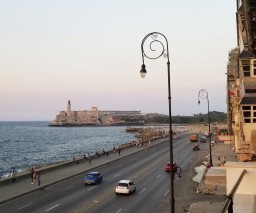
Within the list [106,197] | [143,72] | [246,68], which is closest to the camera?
[143,72]

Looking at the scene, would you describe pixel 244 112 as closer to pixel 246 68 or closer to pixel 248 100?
pixel 248 100

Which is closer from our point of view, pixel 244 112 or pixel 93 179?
pixel 244 112

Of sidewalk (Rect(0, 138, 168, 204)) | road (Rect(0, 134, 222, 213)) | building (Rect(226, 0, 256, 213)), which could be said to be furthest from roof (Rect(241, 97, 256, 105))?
sidewalk (Rect(0, 138, 168, 204))

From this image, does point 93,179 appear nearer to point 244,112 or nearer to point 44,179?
point 44,179

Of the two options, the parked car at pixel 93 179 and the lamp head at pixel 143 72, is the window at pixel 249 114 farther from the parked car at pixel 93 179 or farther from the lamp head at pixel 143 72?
the lamp head at pixel 143 72

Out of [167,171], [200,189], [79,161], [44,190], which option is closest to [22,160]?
[79,161]

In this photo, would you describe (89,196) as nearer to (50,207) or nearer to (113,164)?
(50,207)

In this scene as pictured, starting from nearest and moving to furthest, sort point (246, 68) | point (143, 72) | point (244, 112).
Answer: point (143, 72), point (246, 68), point (244, 112)

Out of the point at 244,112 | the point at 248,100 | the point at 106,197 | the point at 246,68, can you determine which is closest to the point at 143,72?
the point at 106,197

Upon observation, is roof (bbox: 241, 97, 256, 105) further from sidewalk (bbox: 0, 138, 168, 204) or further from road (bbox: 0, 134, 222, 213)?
sidewalk (bbox: 0, 138, 168, 204)

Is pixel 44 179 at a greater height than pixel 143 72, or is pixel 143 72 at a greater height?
pixel 143 72

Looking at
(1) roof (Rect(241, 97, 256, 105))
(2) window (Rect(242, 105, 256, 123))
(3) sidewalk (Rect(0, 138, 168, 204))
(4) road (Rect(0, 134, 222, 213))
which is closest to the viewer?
(4) road (Rect(0, 134, 222, 213))

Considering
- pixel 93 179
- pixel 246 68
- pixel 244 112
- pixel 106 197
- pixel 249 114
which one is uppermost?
pixel 246 68

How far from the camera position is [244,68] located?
127 ft
